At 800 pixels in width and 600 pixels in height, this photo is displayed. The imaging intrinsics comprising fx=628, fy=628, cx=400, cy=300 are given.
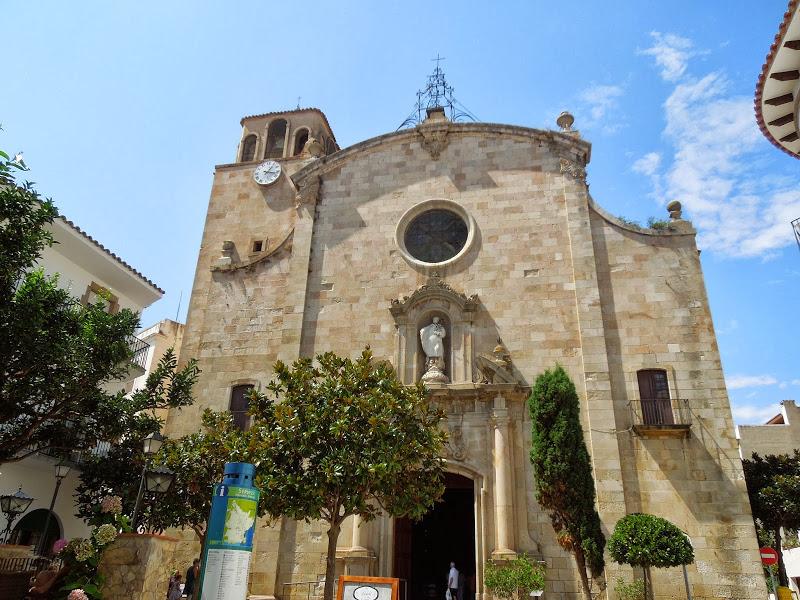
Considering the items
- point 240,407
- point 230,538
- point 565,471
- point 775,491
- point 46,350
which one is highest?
point 240,407

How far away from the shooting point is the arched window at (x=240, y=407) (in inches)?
675

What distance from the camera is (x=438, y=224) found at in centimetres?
1881

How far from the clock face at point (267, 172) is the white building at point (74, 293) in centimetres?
534

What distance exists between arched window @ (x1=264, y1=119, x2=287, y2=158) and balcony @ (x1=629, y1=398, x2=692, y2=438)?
16284 mm

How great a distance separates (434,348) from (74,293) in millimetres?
11937

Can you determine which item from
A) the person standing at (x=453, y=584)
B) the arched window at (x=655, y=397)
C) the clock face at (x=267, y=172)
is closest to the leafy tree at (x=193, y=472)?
the person standing at (x=453, y=584)

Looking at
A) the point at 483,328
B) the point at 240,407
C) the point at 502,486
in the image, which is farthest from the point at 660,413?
the point at 240,407

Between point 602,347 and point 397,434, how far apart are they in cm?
688

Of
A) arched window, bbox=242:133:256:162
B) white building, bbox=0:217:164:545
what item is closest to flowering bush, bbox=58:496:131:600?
white building, bbox=0:217:164:545

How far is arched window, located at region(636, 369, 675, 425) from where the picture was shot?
15.0m

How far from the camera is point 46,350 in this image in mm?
10961

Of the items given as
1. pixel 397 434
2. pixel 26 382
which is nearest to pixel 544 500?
pixel 397 434

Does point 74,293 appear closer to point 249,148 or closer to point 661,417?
point 249,148

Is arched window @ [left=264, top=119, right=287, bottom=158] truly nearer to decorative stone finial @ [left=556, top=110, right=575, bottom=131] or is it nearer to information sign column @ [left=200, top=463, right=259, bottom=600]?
decorative stone finial @ [left=556, top=110, right=575, bottom=131]
